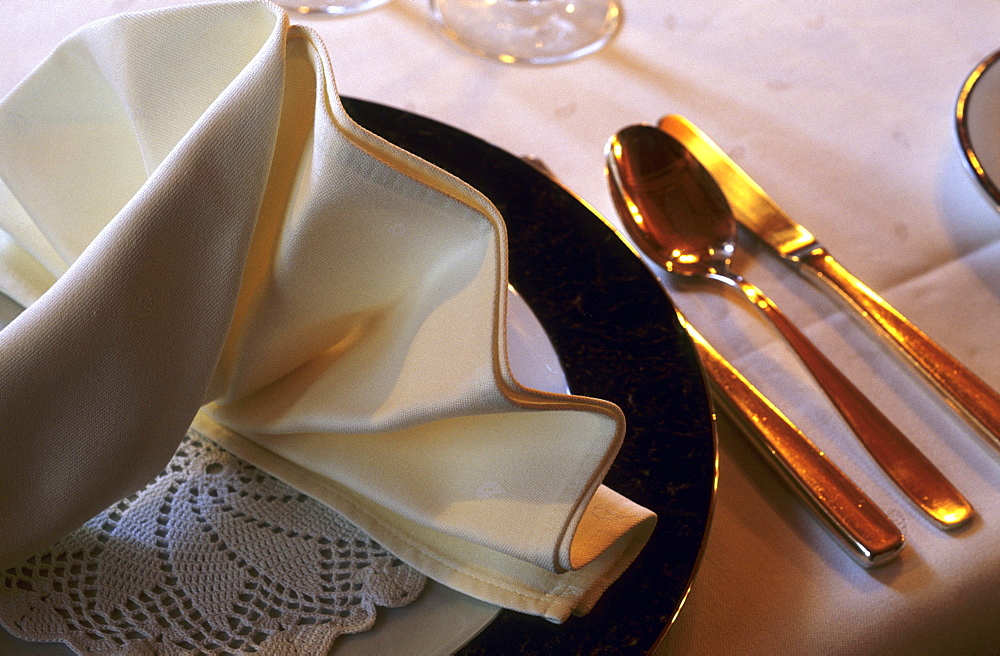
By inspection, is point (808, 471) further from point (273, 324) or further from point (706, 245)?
point (273, 324)

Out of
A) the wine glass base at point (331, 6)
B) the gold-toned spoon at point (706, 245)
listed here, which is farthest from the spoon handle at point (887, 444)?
the wine glass base at point (331, 6)

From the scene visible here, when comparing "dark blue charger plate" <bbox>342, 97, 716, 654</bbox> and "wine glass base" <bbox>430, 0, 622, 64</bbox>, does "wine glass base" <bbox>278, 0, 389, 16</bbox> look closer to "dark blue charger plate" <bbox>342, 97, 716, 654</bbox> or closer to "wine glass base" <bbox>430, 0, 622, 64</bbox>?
"wine glass base" <bbox>430, 0, 622, 64</bbox>

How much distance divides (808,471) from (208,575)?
0.93ft

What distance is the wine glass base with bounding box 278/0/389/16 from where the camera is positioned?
0.64m

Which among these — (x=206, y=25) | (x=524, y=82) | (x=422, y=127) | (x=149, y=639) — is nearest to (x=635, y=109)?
(x=524, y=82)

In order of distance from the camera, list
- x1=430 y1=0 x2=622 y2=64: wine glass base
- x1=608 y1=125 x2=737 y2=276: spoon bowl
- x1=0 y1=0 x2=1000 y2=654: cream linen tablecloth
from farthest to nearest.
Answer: x1=430 y1=0 x2=622 y2=64: wine glass base
x1=608 y1=125 x2=737 y2=276: spoon bowl
x1=0 y1=0 x2=1000 y2=654: cream linen tablecloth

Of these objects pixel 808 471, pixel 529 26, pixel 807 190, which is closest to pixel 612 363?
pixel 808 471

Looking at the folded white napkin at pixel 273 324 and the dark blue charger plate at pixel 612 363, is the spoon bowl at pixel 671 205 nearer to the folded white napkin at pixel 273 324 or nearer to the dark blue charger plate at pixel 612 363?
the dark blue charger plate at pixel 612 363

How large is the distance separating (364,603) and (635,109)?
1.39 feet

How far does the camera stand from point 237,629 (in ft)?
1.01

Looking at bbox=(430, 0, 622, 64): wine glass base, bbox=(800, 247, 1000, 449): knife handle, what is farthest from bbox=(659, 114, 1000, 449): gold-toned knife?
bbox=(430, 0, 622, 64): wine glass base

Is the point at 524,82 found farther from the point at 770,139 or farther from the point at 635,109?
the point at 770,139

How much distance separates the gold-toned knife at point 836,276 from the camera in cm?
46

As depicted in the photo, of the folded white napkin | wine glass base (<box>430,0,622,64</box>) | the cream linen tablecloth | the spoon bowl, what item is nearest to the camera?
the folded white napkin
